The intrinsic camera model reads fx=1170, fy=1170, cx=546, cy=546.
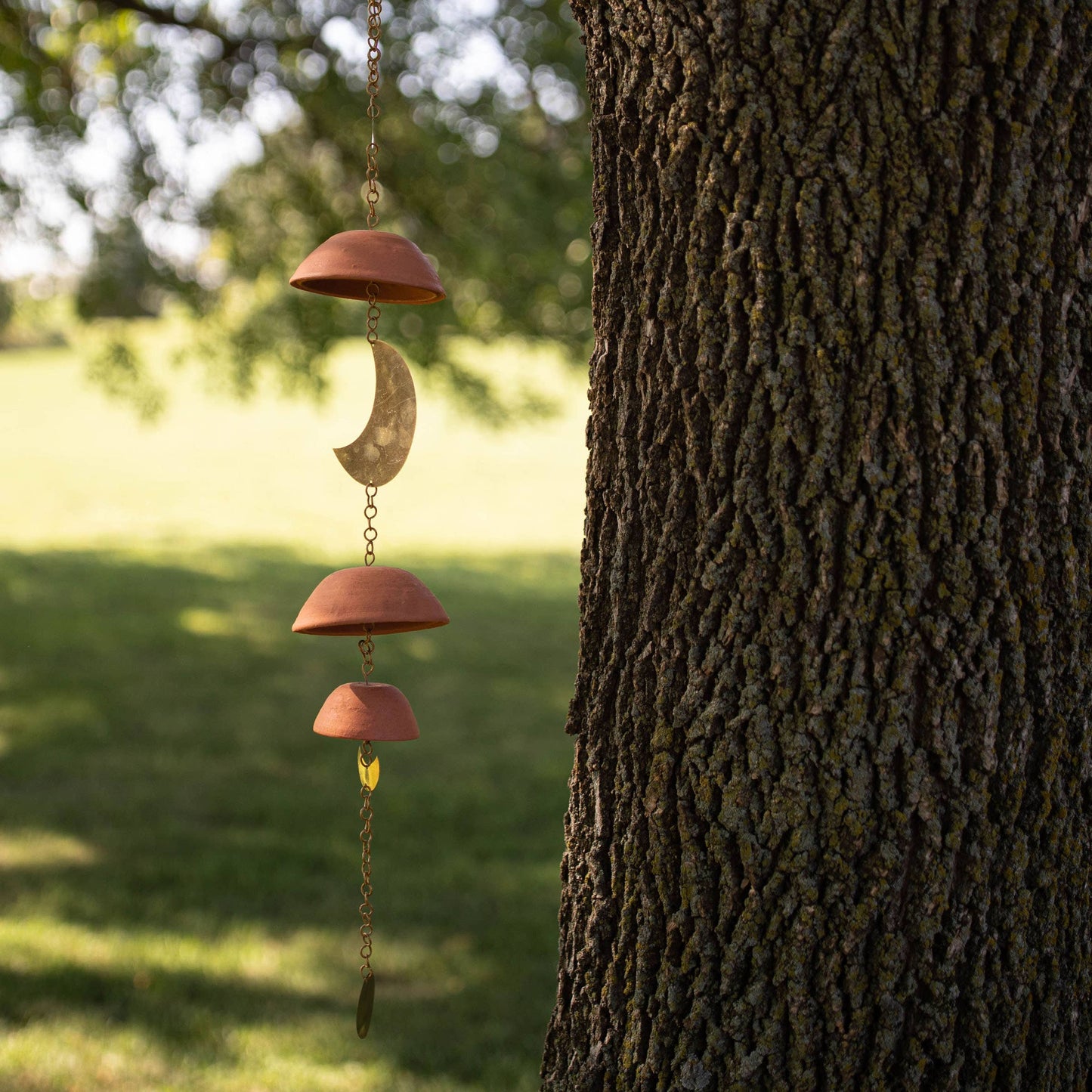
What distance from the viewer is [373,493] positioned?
2.35m

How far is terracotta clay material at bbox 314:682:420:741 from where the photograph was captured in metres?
2.31

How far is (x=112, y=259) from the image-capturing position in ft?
24.6

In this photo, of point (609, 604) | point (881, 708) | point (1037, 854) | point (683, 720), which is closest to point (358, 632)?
point (609, 604)

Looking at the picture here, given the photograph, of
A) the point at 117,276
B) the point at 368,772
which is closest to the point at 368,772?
the point at 368,772

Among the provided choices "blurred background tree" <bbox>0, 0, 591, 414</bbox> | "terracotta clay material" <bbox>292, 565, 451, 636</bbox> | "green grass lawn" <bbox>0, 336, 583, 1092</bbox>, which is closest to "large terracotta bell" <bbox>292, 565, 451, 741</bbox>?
"terracotta clay material" <bbox>292, 565, 451, 636</bbox>

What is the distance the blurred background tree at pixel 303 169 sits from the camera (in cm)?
706

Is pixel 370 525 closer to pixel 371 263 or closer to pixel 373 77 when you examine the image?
pixel 371 263

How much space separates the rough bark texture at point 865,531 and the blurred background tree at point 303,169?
545cm

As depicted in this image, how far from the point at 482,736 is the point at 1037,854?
19.3ft

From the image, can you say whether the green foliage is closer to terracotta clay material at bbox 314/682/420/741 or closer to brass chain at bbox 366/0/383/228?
brass chain at bbox 366/0/383/228

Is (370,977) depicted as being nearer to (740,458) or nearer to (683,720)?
(683,720)

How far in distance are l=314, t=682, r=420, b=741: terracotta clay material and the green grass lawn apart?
1749 mm

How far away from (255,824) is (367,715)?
12.8ft

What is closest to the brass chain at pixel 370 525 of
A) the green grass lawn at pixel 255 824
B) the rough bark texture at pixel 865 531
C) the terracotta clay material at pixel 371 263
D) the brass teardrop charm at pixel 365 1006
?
the terracotta clay material at pixel 371 263
